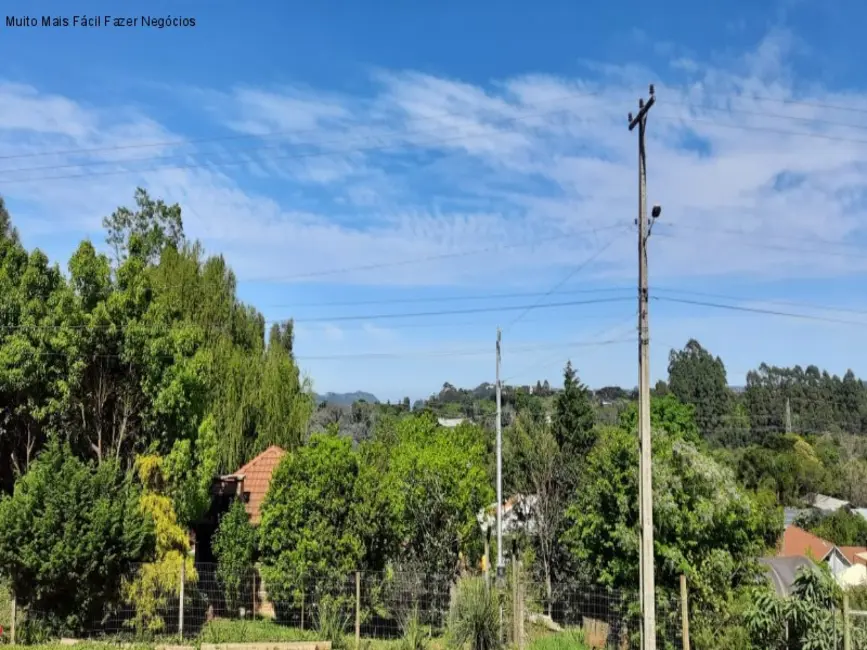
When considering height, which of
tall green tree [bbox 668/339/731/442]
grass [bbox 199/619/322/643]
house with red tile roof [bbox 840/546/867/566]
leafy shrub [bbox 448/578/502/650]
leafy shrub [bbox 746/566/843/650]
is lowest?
house with red tile roof [bbox 840/546/867/566]

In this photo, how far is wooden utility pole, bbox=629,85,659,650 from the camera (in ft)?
28.7

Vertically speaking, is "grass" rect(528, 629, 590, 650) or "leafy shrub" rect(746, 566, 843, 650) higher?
"leafy shrub" rect(746, 566, 843, 650)

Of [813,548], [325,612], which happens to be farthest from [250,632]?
[813,548]

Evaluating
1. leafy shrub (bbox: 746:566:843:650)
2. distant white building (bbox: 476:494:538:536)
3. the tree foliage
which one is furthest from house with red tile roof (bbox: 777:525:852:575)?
the tree foliage

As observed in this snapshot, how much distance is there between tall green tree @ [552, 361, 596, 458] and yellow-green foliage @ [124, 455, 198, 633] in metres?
11.2

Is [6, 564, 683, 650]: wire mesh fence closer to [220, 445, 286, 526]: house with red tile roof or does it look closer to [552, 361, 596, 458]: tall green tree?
[220, 445, 286, 526]: house with red tile roof

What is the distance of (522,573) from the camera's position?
456 inches

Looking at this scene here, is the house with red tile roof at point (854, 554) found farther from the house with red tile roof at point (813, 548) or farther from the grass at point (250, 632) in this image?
the grass at point (250, 632)

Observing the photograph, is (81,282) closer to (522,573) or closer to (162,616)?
(162,616)

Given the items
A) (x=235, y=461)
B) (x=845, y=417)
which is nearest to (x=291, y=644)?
(x=235, y=461)

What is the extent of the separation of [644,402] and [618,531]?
456 centimetres

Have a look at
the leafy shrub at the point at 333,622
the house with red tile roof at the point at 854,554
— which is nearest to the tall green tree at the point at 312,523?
the leafy shrub at the point at 333,622

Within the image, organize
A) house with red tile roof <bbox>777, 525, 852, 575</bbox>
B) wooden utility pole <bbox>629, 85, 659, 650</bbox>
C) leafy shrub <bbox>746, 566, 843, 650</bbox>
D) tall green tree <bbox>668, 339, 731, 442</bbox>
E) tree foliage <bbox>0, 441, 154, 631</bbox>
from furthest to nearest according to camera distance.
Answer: tall green tree <bbox>668, 339, 731, 442</bbox> < house with red tile roof <bbox>777, 525, 852, 575</bbox> < tree foliage <bbox>0, 441, 154, 631</bbox> < wooden utility pole <bbox>629, 85, 659, 650</bbox> < leafy shrub <bbox>746, 566, 843, 650</bbox>

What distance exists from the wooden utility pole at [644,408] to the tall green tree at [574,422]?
12.4 metres
